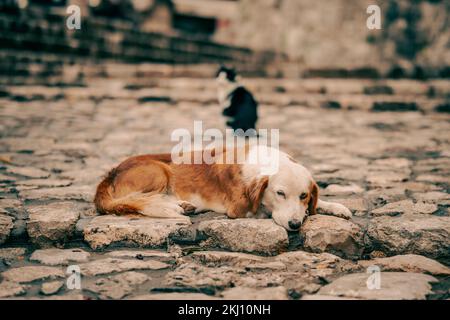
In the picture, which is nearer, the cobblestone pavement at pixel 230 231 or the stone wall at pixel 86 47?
the cobblestone pavement at pixel 230 231

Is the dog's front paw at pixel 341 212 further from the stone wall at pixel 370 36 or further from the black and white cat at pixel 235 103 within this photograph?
the stone wall at pixel 370 36

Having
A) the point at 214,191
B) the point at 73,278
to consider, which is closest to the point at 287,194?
the point at 214,191

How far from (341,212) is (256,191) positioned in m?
0.62

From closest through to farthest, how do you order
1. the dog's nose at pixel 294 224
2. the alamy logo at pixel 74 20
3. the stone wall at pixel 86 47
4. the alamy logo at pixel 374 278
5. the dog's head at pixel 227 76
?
the alamy logo at pixel 374 278, the dog's nose at pixel 294 224, the dog's head at pixel 227 76, the stone wall at pixel 86 47, the alamy logo at pixel 74 20

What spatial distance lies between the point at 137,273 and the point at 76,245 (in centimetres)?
65

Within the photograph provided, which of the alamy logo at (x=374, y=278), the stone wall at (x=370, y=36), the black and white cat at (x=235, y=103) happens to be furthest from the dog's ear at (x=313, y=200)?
the stone wall at (x=370, y=36)

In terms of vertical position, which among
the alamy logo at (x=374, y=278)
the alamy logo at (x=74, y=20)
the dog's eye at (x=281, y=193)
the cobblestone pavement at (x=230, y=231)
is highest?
the alamy logo at (x=74, y=20)

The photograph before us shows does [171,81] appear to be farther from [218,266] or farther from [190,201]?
[218,266]

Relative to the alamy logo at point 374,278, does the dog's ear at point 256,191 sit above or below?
above

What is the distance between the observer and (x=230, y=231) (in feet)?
10.1

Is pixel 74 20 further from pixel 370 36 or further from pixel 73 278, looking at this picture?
pixel 73 278

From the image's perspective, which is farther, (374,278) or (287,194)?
(287,194)

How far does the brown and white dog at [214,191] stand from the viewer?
3.19m

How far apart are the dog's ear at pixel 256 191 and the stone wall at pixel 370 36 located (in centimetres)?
762
